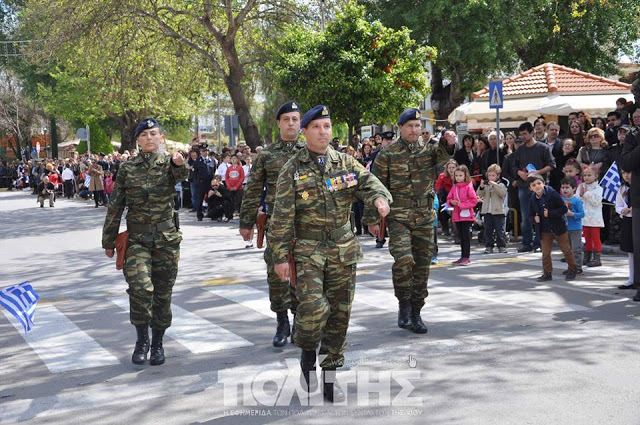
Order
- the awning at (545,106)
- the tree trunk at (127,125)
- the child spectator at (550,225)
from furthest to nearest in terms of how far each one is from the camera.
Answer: the tree trunk at (127,125) < the awning at (545,106) < the child spectator at (550,225)

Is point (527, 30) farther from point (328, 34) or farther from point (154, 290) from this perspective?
point (154, 290)

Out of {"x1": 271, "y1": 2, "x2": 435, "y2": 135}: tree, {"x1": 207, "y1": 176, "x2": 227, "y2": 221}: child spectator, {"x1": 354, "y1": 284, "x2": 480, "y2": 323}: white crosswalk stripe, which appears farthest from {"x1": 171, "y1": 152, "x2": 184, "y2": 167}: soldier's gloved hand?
{"x1": 271, "y1": 2, "x2": 435, "y2": 135}: tree

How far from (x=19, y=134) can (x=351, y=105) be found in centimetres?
5771

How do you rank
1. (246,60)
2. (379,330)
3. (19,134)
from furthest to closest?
(19,134)
(246,60)
(379,330)

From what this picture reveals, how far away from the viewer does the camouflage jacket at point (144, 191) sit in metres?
6.82

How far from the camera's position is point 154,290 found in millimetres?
6953

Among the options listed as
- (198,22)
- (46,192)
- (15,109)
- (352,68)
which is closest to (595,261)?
(352,68)

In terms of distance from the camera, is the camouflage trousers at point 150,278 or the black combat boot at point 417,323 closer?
the camouflage trousers at point 150,278

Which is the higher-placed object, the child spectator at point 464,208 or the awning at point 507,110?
the awning at point 507,110

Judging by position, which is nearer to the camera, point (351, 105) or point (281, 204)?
point (281, 204)

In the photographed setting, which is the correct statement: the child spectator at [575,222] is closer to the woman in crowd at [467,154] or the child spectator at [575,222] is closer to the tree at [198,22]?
the woman in crowd at [467,154]

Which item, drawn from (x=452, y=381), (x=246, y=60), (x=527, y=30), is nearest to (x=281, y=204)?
(x=452, y=381)

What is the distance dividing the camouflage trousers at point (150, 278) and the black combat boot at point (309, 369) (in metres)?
1.61

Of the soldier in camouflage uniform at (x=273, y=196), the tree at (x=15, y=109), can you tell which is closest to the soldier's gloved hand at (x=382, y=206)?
the soldier in camouflage uniform at (x=273, y=196)
